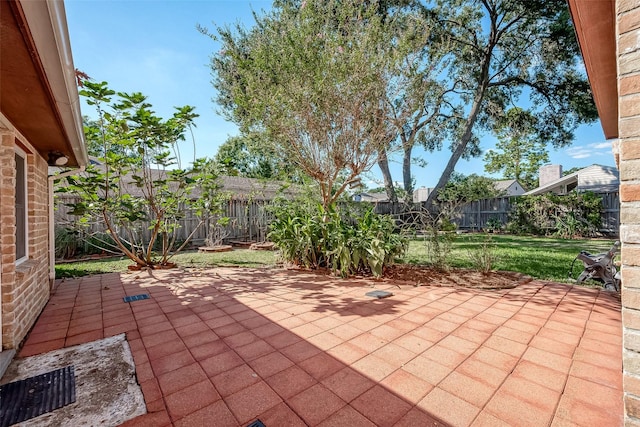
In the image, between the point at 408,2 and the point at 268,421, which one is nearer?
the point at 268,421

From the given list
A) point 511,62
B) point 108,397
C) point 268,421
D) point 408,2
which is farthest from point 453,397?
point 511,62

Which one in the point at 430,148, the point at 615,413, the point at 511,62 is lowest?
the point at 615,413

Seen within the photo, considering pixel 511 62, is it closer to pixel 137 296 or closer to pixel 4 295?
pixel 137 296

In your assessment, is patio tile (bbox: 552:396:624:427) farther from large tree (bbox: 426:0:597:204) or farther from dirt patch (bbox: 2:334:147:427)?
large tree (bbox: 426:0:597:204)

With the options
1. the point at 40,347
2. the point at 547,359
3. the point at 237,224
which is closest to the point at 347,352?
the point at 547,359

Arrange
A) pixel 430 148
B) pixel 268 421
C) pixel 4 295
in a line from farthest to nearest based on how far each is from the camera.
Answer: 1. pixel 430 148
2. pixel 4 295
3. pixel 268 421

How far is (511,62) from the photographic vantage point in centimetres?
1201

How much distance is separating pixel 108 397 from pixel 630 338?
9.48 feet

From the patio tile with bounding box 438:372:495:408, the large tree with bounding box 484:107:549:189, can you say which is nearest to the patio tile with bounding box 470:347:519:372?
the patio tile with bounding box 438:372:495:408

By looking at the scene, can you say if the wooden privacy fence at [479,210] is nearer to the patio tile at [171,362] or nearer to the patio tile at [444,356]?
the patio tile at [444,356]

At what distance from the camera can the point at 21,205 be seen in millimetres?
3395

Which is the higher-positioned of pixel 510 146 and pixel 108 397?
pixel 510 146

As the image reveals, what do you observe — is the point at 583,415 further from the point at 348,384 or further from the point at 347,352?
the point at 347,352

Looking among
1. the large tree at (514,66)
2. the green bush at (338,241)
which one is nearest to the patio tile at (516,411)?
the green bush at (338,241)
